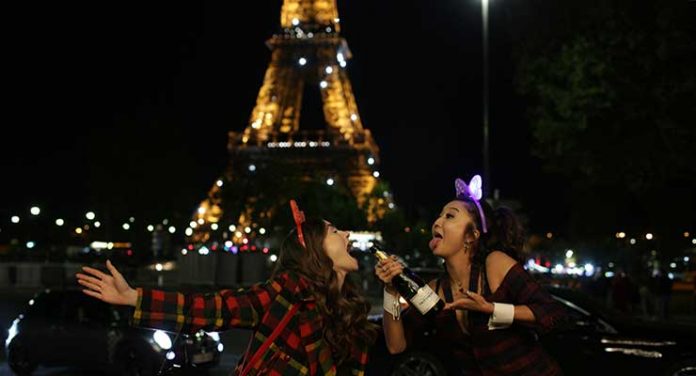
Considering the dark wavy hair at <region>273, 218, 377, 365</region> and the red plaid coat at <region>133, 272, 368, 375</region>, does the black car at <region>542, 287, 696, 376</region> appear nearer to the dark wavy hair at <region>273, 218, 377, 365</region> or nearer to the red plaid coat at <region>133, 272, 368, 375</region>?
the dark wavy hair at <region>273, 218, 377, 365</region>

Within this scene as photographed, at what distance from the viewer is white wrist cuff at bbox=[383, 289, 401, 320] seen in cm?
486

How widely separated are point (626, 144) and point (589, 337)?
430 inches

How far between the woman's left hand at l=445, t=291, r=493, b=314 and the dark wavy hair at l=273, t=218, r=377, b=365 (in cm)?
40

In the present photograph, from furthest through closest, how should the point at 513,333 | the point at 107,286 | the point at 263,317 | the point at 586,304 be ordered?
1. the point at 586,304
2. the point at 513,333
3. the point at 263,317
4. the point at 107,286

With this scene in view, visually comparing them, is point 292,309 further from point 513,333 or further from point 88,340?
point 88,340

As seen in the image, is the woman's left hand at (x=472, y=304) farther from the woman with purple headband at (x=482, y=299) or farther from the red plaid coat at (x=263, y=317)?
the red plaid coat at (x=263, y=317)

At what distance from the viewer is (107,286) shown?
12.9 feet

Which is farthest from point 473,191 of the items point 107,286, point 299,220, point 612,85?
point 612,85

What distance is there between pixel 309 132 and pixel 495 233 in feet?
Result: 223

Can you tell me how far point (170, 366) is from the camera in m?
5.54

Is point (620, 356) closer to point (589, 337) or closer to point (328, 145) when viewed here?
point (589, 337)

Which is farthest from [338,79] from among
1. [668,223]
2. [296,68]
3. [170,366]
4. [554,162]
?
[170,366]

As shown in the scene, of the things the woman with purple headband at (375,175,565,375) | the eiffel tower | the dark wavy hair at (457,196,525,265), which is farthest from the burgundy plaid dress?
the eiffel tower

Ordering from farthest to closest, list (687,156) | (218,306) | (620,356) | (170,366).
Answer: (687,156), (620,356), (170,366), (218,306)
